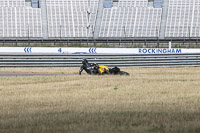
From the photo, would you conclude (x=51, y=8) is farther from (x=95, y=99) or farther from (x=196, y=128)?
(x=196, y=128)

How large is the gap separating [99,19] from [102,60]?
26.4 m

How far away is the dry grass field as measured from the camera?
5.94 m

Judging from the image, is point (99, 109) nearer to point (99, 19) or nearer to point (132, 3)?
point (99, 19)

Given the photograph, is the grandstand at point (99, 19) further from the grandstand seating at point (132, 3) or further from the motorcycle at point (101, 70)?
the motorcycle at point (101, 70)

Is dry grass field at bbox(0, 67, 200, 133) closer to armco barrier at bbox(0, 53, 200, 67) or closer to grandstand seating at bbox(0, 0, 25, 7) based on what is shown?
armco barrier at bbox(0, 53, 200, 67)

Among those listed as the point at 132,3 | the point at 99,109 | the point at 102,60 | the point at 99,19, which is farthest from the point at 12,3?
the point at 99,109

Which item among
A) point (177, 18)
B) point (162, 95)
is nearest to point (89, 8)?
point (177, 18)

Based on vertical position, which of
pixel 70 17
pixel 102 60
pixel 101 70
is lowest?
pixel 101 70

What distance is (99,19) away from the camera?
163ft

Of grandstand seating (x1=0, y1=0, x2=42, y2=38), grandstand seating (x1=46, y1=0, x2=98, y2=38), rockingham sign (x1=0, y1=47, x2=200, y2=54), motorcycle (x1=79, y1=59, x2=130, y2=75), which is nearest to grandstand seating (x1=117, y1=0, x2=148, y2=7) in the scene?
grandstand seating (x1=46, y1=0, x2=98, y2=38)

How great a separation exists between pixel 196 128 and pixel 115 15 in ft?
147

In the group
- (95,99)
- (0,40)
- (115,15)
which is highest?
(115,15)

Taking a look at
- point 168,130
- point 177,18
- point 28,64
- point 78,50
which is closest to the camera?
point 168,130

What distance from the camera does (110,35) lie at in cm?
4741
